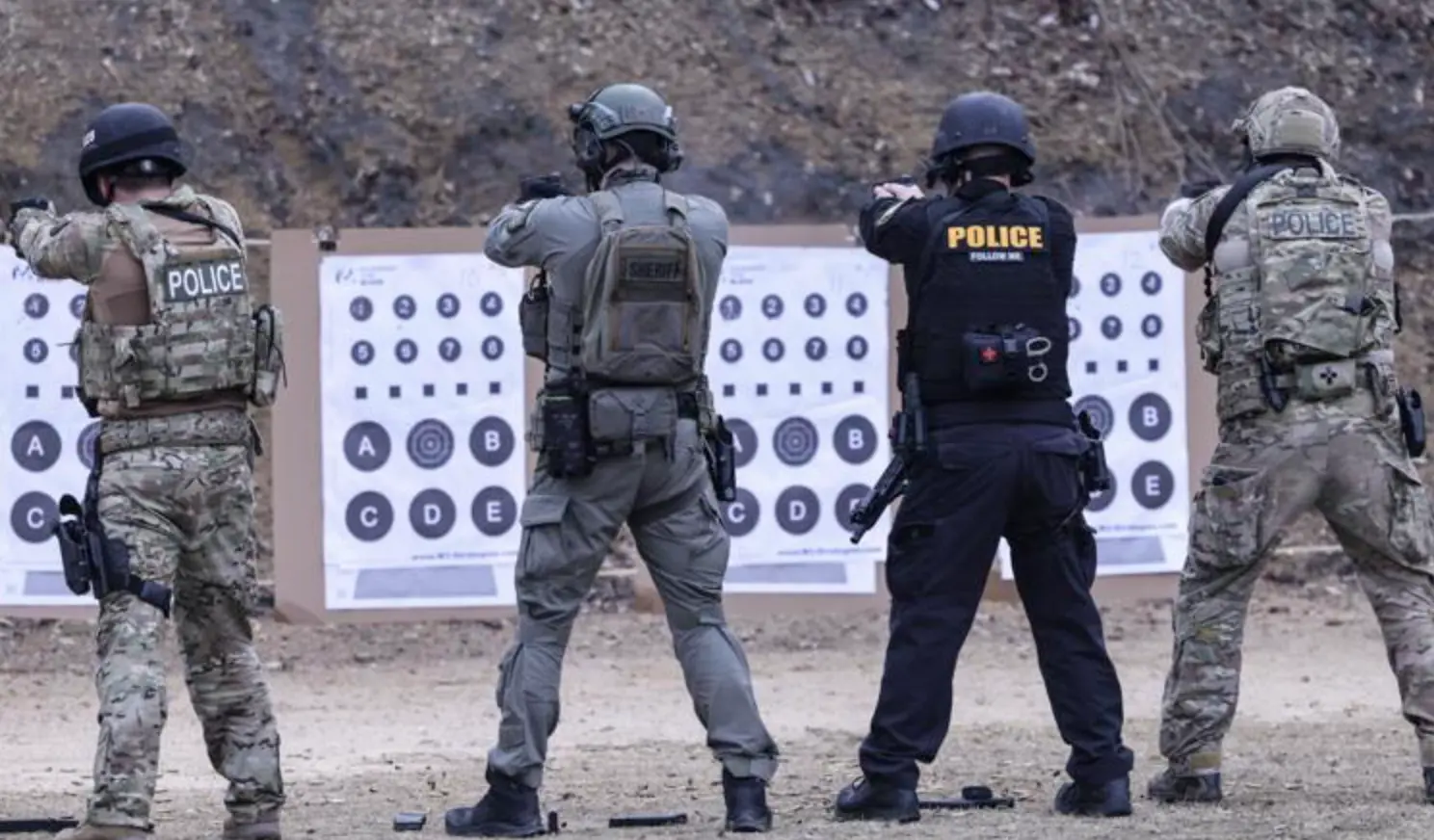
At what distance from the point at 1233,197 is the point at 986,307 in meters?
0.92

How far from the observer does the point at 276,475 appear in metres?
11.9

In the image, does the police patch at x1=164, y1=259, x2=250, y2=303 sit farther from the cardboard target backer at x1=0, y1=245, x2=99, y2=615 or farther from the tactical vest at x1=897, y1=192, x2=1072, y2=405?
the cardboard target backer at x1=0, y1=245, x2=99, y2=615

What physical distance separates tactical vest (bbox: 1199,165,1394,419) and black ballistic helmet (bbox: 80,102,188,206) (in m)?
3.20

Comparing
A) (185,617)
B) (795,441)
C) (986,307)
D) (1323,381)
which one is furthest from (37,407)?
(1323,381)

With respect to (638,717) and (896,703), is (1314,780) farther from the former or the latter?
(638,717)

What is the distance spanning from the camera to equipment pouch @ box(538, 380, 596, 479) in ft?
23.7

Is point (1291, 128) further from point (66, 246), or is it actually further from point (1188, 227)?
point (66, 246)

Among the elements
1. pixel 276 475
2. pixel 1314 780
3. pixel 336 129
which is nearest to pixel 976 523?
pixel 1314 780

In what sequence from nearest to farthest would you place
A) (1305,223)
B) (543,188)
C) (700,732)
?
1. (543,188)
2. (1305,223)
3. (700,732)

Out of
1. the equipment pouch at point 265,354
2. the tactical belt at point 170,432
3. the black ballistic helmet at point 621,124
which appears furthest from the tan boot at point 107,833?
the black ballistic helmet at point 621,124

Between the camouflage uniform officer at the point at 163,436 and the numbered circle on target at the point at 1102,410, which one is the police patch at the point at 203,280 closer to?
the camouflage uniform officer at the point at 163,436

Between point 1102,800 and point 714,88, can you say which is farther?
point 714,88

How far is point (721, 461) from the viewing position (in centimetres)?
750

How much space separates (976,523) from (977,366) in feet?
1.52
